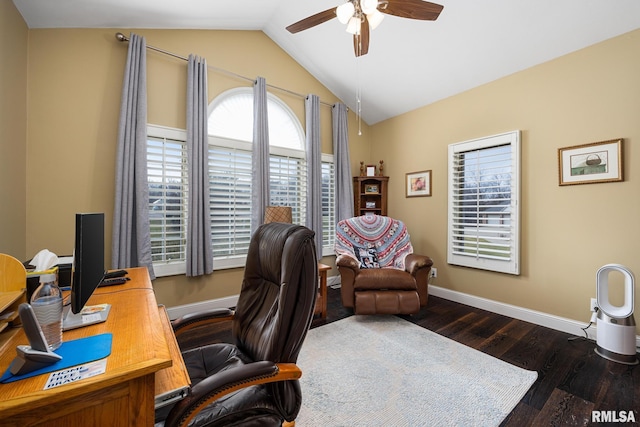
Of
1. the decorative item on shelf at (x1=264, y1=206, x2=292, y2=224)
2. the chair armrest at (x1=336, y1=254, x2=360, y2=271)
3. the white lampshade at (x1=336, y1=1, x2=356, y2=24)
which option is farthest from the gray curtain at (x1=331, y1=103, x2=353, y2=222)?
the white lampshade at (x1=336, y1=1, x2=356, y2=24)

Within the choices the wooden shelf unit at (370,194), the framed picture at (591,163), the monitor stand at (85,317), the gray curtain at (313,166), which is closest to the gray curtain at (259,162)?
the gray curtain at (313,166)

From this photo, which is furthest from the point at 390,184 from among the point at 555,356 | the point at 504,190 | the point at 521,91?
the point at 555,356

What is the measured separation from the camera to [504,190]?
2.94 metres

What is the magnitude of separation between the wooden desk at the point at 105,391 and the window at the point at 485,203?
324cm

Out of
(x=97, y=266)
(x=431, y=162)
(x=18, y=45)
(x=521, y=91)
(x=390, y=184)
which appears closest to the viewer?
(x=97, y=266)

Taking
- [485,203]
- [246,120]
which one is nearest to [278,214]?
[246,120]

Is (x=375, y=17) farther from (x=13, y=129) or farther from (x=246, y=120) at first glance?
(x=13, y=129)

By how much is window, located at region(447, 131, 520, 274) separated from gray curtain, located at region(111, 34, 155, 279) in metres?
3.47

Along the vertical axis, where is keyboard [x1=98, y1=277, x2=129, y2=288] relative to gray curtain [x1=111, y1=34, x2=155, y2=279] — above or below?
below

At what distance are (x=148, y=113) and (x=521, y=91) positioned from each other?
3.88 metres

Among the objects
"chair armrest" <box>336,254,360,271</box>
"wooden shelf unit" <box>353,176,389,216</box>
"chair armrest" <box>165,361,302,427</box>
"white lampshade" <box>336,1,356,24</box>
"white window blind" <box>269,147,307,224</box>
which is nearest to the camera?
"chair armrest" <box>165,361,302,427</box>

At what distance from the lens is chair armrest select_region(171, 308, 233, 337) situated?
1.33 meters

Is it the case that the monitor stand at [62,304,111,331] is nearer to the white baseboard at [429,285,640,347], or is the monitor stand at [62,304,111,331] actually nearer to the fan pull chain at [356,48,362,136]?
the fan pull chain at [356,48,362,136]

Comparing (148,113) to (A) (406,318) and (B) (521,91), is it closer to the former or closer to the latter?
(A) (406,318)
